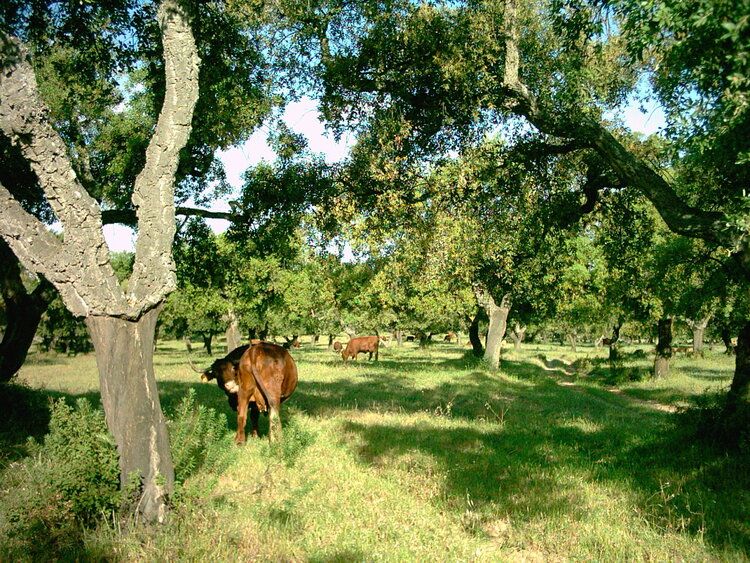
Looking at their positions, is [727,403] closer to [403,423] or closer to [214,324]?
[403,423]

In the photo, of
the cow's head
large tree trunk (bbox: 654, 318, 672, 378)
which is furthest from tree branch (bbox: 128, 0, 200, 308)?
large tree trunk (bbox: 654, 318, 672, 378)

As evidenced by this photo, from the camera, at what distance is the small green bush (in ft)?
15.4

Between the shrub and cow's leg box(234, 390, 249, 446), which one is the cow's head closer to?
cow's leg box(234, 390, 249, 446)

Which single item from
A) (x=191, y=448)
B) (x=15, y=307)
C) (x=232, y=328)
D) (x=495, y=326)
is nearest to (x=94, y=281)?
(x=191, y=448)

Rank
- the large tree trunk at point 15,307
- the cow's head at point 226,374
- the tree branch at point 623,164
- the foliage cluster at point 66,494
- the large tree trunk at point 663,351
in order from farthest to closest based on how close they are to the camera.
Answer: the large tree trunk at point 663,351 < the cow's head at point 226,374 < the large tree trunk at point 15,307 < the tree branch at point 623,164 < the foliage cluster at point 66,494

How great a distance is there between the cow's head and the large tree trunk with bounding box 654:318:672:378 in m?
23.2

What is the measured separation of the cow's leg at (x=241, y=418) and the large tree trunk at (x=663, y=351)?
23475mm

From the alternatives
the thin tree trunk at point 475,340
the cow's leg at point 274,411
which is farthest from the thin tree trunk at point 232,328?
the cow's leg at point 274,411

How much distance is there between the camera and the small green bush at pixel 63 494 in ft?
15.4

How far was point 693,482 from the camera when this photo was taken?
7113 millimetres

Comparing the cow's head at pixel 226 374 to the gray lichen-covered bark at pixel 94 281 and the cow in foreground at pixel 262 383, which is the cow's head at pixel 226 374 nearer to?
the cow in foreground at pixel 262 383

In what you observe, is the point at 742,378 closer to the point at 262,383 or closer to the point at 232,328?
the point at 262,383

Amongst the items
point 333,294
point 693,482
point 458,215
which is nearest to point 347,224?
point 458,215

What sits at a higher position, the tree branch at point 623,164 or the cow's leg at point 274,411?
the tree branch at point 623,164
